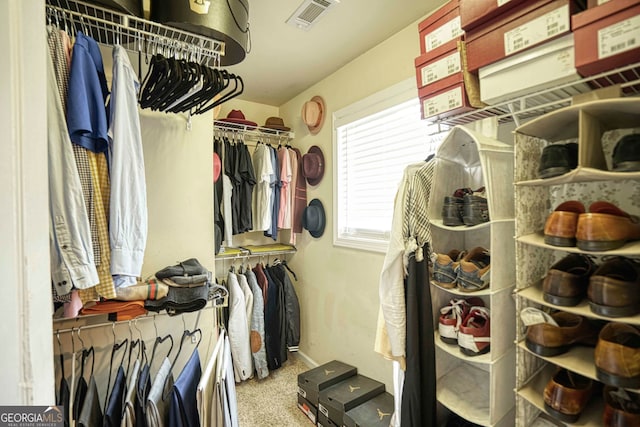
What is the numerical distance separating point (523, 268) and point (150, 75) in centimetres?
153

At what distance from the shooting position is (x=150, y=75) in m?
1.17

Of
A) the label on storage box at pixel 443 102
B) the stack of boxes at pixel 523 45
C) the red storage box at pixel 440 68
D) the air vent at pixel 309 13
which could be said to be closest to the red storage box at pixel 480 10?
the stack of boxes at pixel 523 45

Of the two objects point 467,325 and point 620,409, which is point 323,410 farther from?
point 620,409

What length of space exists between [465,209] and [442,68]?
58 centimetres

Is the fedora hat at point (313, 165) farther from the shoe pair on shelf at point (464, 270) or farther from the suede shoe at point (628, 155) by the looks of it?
the suede shoe at point (628, 155)

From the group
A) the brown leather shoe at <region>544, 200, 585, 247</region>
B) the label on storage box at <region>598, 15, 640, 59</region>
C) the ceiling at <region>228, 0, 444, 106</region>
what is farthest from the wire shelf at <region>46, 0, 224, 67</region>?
the brown leather shoe at <region>544, 200, 585, 247</region>

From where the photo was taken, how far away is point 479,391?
4.00 ft

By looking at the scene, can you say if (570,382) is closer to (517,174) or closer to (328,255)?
(517,174)

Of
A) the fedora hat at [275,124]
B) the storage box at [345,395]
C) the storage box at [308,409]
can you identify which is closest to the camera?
the storage box at [345,395]

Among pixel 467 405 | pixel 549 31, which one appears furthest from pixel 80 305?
pixel 549 31

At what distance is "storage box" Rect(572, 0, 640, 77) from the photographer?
2.52 feet

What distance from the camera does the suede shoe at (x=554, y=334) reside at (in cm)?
91

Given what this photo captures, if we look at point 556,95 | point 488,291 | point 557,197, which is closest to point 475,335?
point 488,291

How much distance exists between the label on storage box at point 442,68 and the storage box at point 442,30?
0.12 ft
